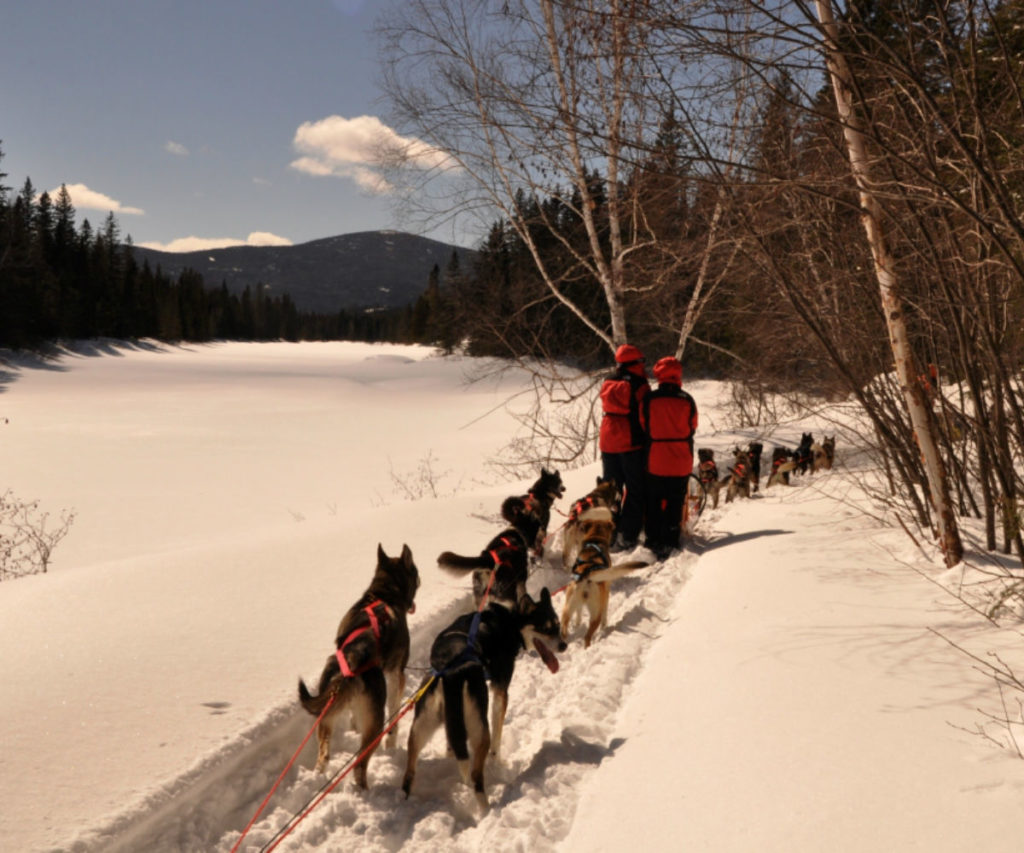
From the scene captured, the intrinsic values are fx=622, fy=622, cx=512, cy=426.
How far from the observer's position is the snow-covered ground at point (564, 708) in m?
2.28

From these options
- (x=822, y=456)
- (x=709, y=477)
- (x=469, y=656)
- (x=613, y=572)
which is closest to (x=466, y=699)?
(x=469, y=656)

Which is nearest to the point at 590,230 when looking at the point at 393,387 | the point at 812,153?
the point at 812,153

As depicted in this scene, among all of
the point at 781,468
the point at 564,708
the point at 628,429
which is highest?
the point at 628,429

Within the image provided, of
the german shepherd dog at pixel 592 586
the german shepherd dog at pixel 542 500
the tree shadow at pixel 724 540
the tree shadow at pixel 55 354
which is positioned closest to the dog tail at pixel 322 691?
the german shepherd dog at pixel 592 586

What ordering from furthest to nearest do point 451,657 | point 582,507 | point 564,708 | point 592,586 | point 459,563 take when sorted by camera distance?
point 582,507
point 459,563
point 592,586
point 564,708
point 451,657

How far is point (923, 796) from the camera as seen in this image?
2182 mm

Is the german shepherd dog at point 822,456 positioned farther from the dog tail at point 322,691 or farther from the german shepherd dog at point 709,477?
the dog tail at point 322,691

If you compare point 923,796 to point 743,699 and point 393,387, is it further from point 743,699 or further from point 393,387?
point 393,387

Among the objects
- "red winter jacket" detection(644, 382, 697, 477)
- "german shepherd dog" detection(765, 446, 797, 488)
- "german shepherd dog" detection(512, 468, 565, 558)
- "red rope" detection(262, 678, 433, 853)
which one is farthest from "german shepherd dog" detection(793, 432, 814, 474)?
"red rope" detection(262, 678, 433, 853)

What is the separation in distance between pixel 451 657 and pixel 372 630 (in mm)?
524

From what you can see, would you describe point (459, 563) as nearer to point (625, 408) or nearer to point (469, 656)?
point (469, 656)

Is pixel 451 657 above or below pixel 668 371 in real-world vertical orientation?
below

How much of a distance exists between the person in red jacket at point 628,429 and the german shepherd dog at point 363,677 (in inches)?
149

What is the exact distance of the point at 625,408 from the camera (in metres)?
6.66
